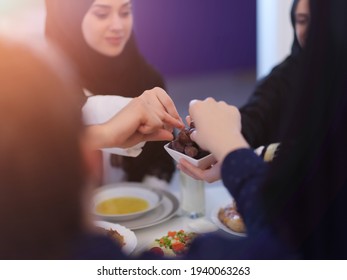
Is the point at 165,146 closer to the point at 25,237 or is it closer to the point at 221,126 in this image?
the point at 221,126

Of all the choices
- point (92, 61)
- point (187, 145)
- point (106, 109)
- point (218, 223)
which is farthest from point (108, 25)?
point (218, 223)

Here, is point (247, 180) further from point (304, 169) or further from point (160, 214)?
point (160, 214)

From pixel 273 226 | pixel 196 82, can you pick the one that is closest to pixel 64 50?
pixel 196 82

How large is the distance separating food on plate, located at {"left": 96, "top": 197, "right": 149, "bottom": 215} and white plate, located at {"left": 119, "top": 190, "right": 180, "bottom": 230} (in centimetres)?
3

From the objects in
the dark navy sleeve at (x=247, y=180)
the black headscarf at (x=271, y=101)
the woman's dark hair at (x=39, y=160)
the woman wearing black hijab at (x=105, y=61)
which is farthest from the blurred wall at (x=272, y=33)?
the woman's dark hair at (x=39, y=160)

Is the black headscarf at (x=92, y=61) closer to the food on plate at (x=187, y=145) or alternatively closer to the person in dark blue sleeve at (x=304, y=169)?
the food on plate at (x=187, y=145)

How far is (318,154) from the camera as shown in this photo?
0.69 meters

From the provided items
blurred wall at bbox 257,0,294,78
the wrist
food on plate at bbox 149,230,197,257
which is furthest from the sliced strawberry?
blurred wall at bbox 257,0,294,78

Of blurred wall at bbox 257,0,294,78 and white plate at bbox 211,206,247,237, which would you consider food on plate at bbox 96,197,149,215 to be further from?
blurred wall at bbox 257,0,294,78

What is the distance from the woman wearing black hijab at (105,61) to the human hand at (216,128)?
16 cm

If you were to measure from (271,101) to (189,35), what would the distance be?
0.77 feet

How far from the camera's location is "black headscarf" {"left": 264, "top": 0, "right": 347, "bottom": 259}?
662mm

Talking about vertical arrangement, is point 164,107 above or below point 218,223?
above

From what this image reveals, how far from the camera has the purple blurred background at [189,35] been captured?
1100 mm
